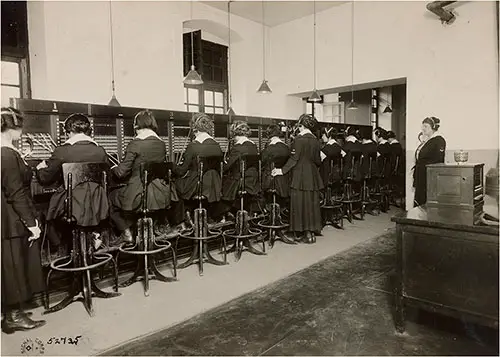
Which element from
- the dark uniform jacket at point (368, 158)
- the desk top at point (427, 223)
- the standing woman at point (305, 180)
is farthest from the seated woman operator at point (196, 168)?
the dark uniform jacket at point (368, 158)

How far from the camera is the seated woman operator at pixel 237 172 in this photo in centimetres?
427

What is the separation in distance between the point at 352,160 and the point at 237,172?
287cm

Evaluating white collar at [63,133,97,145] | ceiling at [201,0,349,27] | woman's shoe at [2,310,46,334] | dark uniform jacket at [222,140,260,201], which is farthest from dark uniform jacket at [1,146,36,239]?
ceiling at [201,0,349,27]

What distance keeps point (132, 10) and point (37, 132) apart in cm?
369

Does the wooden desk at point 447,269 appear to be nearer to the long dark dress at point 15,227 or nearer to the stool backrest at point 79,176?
the stool backrest at point 79,176

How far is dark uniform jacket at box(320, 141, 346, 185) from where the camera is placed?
5852 millimetres

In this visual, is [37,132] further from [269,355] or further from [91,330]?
[269,355]

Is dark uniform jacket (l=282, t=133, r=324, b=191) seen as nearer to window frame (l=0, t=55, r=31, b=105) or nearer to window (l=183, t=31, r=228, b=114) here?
window (l=183, t=31, r=228, b=114)

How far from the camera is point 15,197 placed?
98.5 inches

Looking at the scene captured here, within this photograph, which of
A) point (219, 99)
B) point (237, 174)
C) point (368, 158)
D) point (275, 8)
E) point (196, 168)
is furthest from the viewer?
point (219, 99)

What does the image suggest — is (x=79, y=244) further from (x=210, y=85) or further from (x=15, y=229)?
(x=210, y=85)

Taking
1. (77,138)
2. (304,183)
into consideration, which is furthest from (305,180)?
(77,138)

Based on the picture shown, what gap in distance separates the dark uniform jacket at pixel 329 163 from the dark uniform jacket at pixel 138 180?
3006mm

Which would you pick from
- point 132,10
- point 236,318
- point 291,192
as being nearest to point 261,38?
point 132,10
